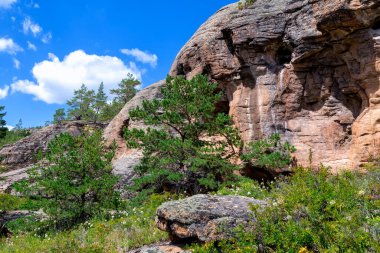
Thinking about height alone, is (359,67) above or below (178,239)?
above

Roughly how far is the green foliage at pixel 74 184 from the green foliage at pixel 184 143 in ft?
5.97

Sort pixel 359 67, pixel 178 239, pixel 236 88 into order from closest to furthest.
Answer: pixel 178 239 < pixel 359 67 < pixel 236 88

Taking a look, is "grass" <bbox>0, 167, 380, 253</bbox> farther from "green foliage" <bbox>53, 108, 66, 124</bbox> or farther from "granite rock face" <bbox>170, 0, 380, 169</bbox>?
"green foliage" <bbox>53, 108, 66, 124</bbox>

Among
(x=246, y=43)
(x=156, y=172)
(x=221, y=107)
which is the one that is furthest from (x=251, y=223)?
(x=221, y=107)

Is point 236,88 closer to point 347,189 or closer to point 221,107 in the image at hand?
point 221,107

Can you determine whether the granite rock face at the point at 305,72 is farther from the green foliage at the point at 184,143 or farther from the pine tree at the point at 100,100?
the pine tree at the point at 100,100

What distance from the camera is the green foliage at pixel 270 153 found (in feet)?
45.9

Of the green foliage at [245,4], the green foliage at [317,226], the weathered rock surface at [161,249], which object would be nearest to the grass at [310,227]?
the green foliage at [317,226]

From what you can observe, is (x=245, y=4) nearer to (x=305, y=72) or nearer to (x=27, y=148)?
(x=305, y=72)

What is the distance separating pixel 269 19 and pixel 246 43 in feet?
5.15

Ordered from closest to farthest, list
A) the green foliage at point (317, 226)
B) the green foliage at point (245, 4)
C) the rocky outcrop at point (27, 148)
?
the green foliage at point (317, 226), the green foliage at point (245, 4), the rocky outcrop at point (27, 148)

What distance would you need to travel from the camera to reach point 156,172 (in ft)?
45.7

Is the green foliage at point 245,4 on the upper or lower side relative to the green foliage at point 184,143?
upper

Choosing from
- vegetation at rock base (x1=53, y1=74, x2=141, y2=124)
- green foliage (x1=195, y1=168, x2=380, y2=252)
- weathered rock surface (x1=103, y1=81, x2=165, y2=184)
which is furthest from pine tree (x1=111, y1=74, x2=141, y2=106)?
green foliage (x1=195, y1=168, x2=380, y2=252)
